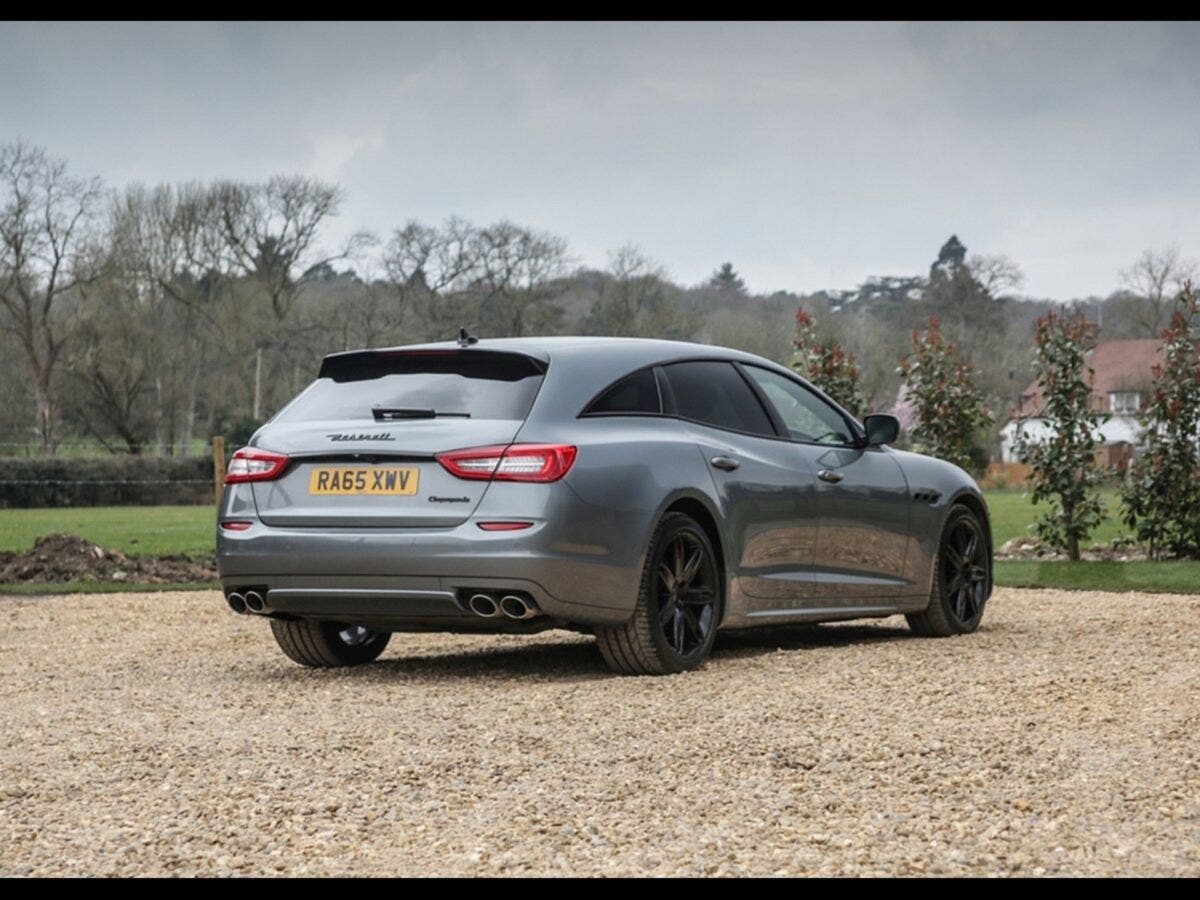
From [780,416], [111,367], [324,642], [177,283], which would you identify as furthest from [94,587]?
[177,283]

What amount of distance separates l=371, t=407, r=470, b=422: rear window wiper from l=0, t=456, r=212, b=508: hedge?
2406cm

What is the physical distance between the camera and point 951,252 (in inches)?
5246

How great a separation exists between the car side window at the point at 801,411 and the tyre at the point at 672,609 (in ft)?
4.03

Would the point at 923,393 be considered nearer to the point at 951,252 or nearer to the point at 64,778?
the point at 64,778

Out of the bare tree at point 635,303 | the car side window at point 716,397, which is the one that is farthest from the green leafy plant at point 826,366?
the bare tree at point 635,303

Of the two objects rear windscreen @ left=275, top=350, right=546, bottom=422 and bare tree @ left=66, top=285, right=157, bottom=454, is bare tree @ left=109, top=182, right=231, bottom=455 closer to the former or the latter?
bare tree @ left=66, top=285, right=157, bottom=454

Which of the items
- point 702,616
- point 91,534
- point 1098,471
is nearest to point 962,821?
point 702,616

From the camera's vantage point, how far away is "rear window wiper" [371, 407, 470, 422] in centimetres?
815

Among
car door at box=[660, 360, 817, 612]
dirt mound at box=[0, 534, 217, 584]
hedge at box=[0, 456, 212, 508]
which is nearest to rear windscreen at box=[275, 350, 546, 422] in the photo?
car door at box=[660, 360, 817, 612]

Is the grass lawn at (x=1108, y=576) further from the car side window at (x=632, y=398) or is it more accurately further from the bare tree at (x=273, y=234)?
the bare tree at (x=273, y=234)

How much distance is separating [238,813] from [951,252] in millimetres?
131541

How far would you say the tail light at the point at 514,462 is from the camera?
308 inches

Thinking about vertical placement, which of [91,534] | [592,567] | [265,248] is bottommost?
[91,534]

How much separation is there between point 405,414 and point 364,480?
36 cm
